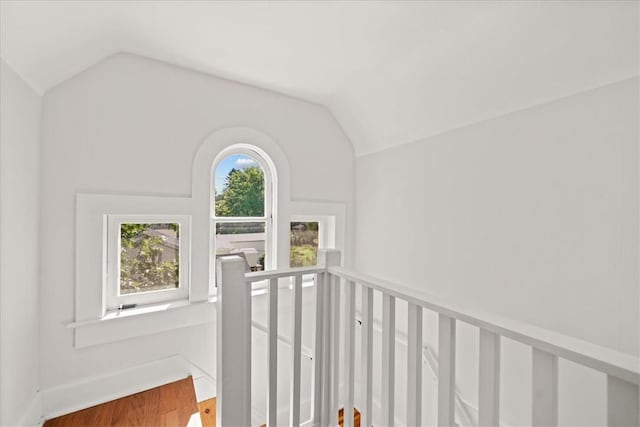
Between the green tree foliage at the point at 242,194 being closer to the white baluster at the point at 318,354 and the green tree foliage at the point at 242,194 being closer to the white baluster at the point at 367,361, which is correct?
the white baluster at the point at 318,354

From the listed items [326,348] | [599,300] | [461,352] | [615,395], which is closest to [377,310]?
[461,352]

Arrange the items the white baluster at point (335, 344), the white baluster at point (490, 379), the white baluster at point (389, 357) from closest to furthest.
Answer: the white baluster at point (490, 379), the white baluster at point (389, 357), the white baluster at point (335, 344)

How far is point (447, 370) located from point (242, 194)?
1901 mm

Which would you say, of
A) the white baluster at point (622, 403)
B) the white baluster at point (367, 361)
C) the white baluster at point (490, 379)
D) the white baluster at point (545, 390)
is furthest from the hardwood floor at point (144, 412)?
the white baluster at point (622, 403)

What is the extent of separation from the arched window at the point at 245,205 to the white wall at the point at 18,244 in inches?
37.7

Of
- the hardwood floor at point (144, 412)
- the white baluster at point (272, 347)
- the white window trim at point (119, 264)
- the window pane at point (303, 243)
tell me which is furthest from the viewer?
the window pane at point (303, 243)

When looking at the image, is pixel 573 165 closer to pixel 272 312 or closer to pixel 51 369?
pixel 272 312

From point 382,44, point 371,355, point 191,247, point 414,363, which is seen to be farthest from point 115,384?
point 382,44

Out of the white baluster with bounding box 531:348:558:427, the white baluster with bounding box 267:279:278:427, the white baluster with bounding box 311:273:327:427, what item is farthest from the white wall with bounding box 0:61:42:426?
the white baluster with bounding box 531:348:558:427

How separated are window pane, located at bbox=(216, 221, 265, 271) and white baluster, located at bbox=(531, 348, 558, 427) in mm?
1972

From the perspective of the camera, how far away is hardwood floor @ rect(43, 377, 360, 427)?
150 cm

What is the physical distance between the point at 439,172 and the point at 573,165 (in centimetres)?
73

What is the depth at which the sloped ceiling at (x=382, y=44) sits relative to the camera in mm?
1125

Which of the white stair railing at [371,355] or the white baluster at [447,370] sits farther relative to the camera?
the white baluster at [447,370]
